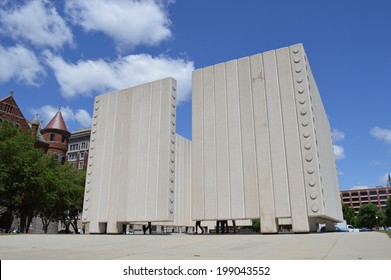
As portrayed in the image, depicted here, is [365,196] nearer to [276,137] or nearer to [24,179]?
[276,137]

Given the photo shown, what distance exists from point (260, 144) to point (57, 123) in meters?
66.9

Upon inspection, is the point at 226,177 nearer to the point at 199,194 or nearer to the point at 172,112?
the point at 199,194

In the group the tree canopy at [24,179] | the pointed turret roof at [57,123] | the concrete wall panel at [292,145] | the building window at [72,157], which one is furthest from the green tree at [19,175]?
the building window at [72,157]

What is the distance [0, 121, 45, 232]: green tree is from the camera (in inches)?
1452

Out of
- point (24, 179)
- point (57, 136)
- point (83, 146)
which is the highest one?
point (83, 146)

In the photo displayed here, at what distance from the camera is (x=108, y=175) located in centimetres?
3841

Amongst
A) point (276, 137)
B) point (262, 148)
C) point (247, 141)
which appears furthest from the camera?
point (247, 141)

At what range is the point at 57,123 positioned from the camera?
83.2 metres

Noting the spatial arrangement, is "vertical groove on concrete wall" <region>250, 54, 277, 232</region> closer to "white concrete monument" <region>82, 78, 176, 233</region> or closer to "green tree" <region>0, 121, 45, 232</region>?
"white concrete monument" <region>82, 78, 176, 233</region>

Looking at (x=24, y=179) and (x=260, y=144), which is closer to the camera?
(x=260, y=144)

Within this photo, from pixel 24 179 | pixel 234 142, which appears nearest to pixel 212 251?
pixel 234 142

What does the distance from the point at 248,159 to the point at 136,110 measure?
601 inches

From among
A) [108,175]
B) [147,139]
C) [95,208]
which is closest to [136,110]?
[147,139]

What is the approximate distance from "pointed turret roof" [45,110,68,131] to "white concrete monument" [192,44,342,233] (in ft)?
189
